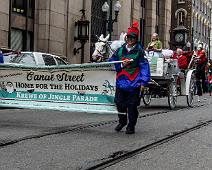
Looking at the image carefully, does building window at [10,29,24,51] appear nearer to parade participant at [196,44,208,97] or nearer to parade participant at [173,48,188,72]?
parade participant at [196,44,208,97]

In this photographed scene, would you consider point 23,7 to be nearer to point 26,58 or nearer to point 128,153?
point 26,58

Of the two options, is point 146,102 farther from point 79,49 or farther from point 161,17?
point 161,17

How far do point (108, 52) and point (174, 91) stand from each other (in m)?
A: 2.66

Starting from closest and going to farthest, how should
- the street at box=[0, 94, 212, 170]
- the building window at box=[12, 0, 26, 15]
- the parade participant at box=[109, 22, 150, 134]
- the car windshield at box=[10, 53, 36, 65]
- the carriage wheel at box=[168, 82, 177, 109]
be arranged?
the street at box=[0, 94, 212, 170] → the parade participant at box=[109, 22, 150, 134] → the carriage wheel at box=[168, 82, 177, 109] → the car windshield at box=[10, 53, 36, 65] → the building window at box=[12, 0, 26, 15]

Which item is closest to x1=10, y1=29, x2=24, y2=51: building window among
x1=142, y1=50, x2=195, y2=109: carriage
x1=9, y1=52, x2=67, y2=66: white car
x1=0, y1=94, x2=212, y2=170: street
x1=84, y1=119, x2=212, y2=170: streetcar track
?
x1=9, y1=52, x2=67, y2=66: white car

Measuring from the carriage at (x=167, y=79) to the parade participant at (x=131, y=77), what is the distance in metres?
4.78

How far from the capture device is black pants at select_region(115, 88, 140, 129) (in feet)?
29.0

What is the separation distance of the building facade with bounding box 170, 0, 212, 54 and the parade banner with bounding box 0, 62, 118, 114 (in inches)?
1800

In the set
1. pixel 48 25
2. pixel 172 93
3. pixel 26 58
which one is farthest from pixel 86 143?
pixel 48 25

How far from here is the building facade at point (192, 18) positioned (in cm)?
5997

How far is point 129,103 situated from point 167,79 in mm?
6150

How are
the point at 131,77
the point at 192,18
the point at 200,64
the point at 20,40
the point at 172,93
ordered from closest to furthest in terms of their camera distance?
the point at 131,77, the point at 172,93, the point at 200,64, the point at 20,40, the point at 192,18

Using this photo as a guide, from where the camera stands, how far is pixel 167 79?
14.8m

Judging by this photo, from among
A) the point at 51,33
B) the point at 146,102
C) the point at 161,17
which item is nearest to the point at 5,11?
the point at 51,33
